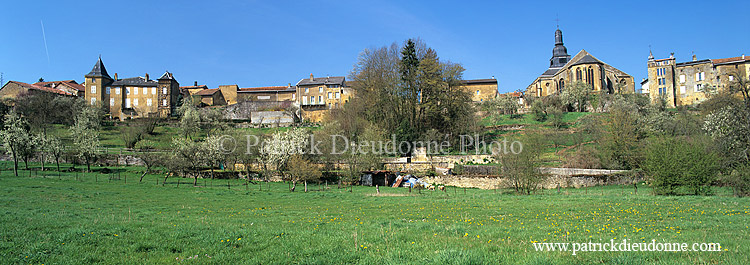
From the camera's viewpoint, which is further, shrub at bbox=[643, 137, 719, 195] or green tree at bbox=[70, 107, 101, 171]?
green tree at bbox=[70, 107, 101, 171]

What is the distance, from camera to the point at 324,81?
9381cm

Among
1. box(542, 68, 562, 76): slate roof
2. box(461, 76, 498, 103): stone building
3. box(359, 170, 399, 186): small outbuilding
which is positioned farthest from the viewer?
box(542, 68, 562, 76): slate roof

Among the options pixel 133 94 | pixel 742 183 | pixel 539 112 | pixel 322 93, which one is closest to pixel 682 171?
pixel 742 183

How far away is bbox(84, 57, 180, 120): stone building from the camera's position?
278 ft

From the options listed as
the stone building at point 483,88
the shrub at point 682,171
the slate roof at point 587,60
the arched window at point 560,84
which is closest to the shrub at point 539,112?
the slate roof at point 587,60

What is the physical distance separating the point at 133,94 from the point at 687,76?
4375 inches

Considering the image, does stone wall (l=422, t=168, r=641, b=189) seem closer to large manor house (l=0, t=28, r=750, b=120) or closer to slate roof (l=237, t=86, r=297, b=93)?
large manor house (l=0, t=28, r=750, b=120)

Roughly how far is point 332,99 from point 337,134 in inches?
1700

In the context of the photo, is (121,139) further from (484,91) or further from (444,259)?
(484,91)

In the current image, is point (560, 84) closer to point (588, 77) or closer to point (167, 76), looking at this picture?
point (588, 77)

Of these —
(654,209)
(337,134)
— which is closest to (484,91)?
(337,134)

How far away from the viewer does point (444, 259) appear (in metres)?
6.44

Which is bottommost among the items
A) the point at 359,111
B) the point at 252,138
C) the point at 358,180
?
the point at 358,180

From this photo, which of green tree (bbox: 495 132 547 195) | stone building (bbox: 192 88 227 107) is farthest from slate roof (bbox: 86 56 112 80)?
green tree (bbox: 495 132 547 195)
